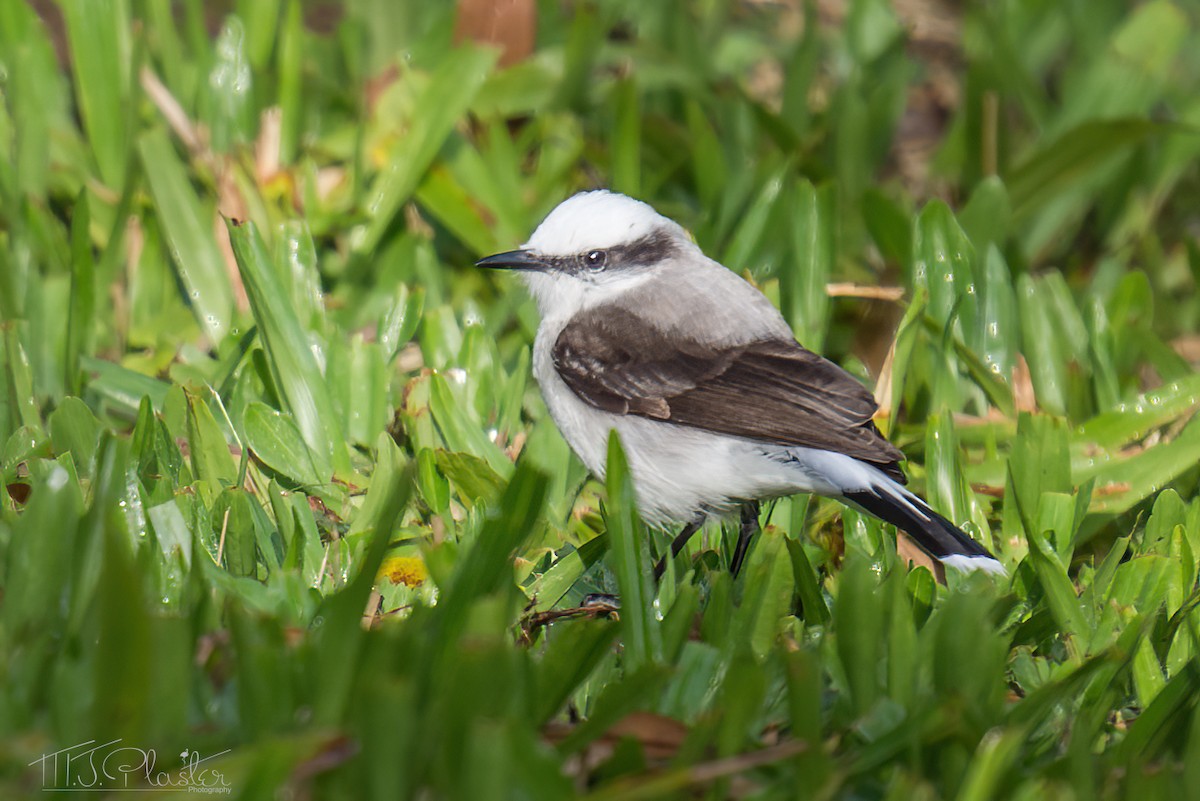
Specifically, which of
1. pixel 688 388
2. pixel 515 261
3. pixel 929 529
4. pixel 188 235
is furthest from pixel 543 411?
pixel 929 529

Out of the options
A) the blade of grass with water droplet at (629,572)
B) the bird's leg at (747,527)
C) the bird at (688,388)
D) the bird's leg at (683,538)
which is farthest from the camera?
the bird's leg at (747,527)

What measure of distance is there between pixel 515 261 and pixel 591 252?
0.78 ft

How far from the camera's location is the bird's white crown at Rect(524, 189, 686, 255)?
3980 mm

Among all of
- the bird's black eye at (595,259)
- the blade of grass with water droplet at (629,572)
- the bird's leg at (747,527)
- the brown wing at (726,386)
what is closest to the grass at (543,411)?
the blade of grass with water droplet at (629,572)

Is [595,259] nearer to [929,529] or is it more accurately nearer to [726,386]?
[726,386]

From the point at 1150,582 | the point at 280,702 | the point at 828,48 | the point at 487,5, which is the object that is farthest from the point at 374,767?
the point at 828,48

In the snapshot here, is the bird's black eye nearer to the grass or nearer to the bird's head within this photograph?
the bird's head

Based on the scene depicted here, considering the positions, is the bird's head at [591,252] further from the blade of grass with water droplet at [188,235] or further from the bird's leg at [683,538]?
the blade of grass with water droplet at [188,235]

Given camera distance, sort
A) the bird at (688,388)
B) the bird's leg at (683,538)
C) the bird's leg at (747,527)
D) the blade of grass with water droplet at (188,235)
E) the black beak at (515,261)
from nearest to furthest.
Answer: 1. the bird at (688,388)
2. the bird's leg at (683,538)
3. the bird's leg at (747,527)
4. the black beak at (515,261)
5. the blade of grass with water droplet at (188,235)

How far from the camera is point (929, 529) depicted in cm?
304

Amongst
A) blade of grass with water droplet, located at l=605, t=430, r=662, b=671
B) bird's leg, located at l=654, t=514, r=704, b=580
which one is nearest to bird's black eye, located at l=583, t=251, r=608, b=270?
bird's leg, located at l=654, t=514, r=704, b=580

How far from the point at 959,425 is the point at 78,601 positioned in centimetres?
271

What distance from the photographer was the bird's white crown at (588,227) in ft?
13.1

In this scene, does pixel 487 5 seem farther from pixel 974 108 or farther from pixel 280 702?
pixel 280 702
